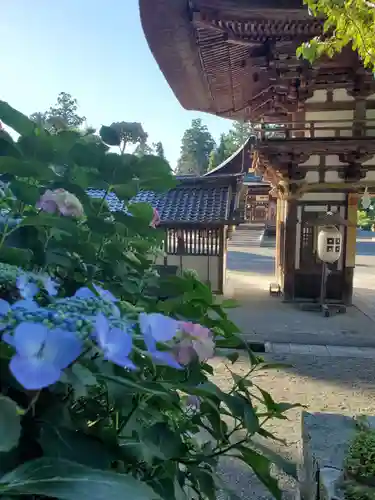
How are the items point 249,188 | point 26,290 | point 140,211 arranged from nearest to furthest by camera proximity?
point 26,290 → point 140,211 → point 249,188

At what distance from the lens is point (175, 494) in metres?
0.51

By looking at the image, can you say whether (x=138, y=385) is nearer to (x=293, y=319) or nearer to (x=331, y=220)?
(x=293, y=319)

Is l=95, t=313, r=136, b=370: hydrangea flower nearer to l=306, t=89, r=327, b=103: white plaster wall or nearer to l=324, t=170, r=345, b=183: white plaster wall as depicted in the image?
l=306, t=89, r=327, b=103: white plaster wall

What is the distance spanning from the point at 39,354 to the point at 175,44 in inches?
205

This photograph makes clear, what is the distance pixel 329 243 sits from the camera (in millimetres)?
7488

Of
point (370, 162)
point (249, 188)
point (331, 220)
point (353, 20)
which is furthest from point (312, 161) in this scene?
point (249, 188)

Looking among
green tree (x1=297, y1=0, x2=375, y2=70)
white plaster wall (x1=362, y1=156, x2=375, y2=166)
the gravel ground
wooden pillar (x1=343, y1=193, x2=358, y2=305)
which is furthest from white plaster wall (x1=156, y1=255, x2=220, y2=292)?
green tree (x1=297, y1=0, x2=375, y2=70)

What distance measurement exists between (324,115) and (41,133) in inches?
294

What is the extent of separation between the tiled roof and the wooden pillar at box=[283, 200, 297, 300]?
128 centimetres

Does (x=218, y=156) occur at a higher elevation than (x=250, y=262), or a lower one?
higher

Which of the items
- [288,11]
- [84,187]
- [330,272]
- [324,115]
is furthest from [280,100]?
[84,187]

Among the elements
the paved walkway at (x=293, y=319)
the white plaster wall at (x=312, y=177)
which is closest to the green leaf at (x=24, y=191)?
the paved walkway at (x=293, y=319)

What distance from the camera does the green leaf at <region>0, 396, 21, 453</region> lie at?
31 centimetres

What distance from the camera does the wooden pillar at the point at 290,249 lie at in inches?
314
